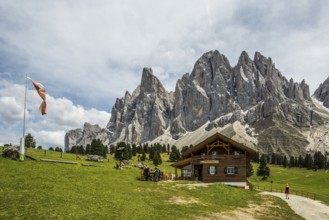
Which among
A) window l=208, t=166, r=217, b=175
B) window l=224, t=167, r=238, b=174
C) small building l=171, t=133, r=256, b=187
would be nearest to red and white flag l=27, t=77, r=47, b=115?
small building l=171, t=133, r=256, b=187

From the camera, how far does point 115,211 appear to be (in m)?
21.2

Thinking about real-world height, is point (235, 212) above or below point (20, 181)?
below

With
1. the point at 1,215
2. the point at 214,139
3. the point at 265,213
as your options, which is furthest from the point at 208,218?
the point at 214,139

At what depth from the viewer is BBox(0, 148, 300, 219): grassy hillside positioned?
1948 cm

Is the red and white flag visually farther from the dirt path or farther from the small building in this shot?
the dirt path

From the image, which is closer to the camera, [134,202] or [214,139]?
[134,202]

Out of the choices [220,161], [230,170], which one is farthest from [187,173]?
[230,170]

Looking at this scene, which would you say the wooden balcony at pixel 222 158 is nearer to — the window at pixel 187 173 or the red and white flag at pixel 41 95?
the window at pixel 187 173

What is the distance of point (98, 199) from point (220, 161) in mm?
32781

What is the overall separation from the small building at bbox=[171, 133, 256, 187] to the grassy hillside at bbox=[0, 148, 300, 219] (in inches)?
549

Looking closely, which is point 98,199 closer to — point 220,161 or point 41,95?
point 41,95

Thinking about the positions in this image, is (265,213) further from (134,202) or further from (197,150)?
(197,150)

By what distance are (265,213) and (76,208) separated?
1795 cm

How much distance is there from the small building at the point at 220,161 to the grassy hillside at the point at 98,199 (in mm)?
13935
